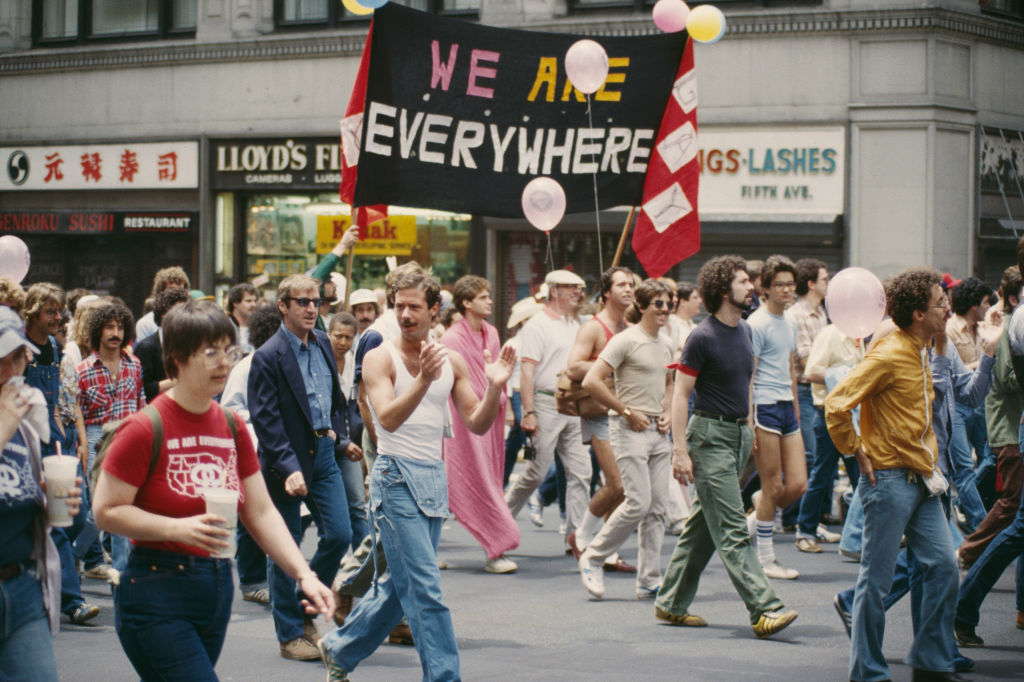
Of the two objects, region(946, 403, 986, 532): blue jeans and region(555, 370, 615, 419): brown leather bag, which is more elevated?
region(555, 370, 615, 419): brown leather bag

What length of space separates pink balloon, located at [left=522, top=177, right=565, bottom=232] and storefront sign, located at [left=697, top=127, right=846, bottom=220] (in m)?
7.36

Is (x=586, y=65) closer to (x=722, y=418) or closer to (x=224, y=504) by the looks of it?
(x=722, y=418)

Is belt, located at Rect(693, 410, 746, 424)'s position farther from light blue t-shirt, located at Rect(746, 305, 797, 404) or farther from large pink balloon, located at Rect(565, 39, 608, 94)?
large pink balloon, located at Rect(565, 39, 608, 94)

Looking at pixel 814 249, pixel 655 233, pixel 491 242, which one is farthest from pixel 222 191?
pixel 655 233

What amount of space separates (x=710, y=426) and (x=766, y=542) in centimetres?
191

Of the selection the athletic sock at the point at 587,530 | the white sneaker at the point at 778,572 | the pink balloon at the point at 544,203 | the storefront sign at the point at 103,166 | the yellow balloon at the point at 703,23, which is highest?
the storefront sign at the point at 103,166

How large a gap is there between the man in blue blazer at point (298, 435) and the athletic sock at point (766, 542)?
3.27 m

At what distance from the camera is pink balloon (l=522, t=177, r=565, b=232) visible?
10.2m

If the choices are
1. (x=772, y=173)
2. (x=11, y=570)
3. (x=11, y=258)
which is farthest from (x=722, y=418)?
(x=772, y=173)

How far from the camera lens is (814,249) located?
17188mm

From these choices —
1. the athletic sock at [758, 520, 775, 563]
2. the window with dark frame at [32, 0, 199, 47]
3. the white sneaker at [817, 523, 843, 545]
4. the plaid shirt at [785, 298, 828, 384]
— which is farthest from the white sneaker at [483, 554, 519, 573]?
the window with dark frame at [32, 0, 199, 47]

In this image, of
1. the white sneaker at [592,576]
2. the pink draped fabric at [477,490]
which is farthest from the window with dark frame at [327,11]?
the white sneaker at [592,576]

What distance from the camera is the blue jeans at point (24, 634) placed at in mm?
3803

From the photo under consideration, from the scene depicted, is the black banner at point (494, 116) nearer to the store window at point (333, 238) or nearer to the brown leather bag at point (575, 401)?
the brown leather bag at point (575, 401)
